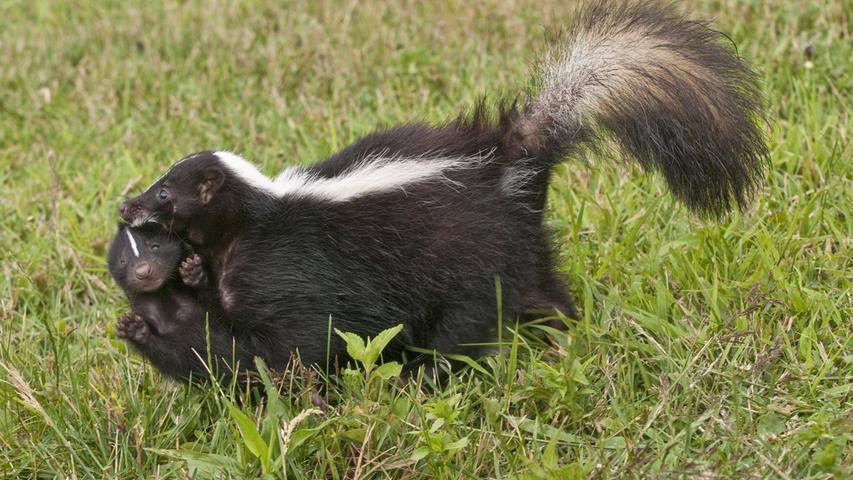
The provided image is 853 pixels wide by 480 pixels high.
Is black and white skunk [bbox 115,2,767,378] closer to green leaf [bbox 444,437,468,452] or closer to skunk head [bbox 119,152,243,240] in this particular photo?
skunk head [bbox 119,152,243,240]

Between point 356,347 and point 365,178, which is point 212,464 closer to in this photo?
point 356,347

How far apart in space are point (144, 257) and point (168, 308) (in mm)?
243

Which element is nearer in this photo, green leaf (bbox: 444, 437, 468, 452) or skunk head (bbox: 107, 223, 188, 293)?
green leaf (bbox: 444, 437, 468, 452)

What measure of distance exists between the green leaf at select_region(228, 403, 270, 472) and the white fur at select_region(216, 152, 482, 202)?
1066 mm

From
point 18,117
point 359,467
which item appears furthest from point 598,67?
point 18,117

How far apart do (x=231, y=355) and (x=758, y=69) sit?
332cm

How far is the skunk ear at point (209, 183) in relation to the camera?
4.22 m

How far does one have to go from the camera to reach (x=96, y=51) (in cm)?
754

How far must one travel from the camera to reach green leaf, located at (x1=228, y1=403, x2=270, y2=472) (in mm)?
3324

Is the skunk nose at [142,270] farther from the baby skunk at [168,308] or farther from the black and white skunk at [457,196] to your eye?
the black and white skunk at [457,196]

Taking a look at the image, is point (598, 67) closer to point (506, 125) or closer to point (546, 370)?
point (506, 125)

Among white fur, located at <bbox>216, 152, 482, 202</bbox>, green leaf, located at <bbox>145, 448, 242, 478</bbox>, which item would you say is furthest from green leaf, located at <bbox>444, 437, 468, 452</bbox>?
white fur, located at <bbox>216, 152, 482, 202</bbox>

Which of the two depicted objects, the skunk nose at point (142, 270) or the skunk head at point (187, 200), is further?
the skunk head at point (187, 200)

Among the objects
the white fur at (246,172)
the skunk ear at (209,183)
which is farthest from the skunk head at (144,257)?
the white fur at (246,172)
